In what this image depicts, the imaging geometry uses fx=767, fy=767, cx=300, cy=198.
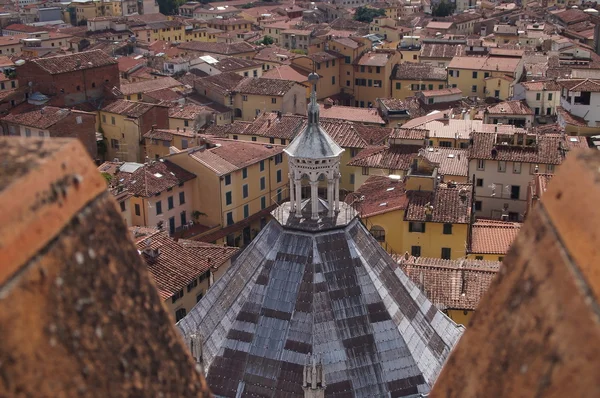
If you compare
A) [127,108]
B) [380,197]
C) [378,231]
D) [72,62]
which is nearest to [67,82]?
[72,62]

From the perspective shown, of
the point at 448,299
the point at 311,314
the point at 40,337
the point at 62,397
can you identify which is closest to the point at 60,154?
the point at 40,337

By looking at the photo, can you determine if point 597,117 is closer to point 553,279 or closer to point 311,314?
point 311,314

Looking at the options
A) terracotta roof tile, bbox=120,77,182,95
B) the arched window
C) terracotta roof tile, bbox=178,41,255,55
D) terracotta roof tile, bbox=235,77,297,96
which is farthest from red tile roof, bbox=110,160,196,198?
terracotta roof tile, bbox=178,41,255,55

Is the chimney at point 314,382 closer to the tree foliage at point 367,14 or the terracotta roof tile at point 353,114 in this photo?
the terracotta roof tile at point 353,114

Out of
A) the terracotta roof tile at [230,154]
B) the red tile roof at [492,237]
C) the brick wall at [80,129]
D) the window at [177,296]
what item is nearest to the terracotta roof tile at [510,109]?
the terracotta roof tile at [230,154]

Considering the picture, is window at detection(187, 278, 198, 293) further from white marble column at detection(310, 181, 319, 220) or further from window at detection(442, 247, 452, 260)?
white marble column at detection(310, 181, 319, 220)

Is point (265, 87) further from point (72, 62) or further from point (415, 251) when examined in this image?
point (415, 251)
